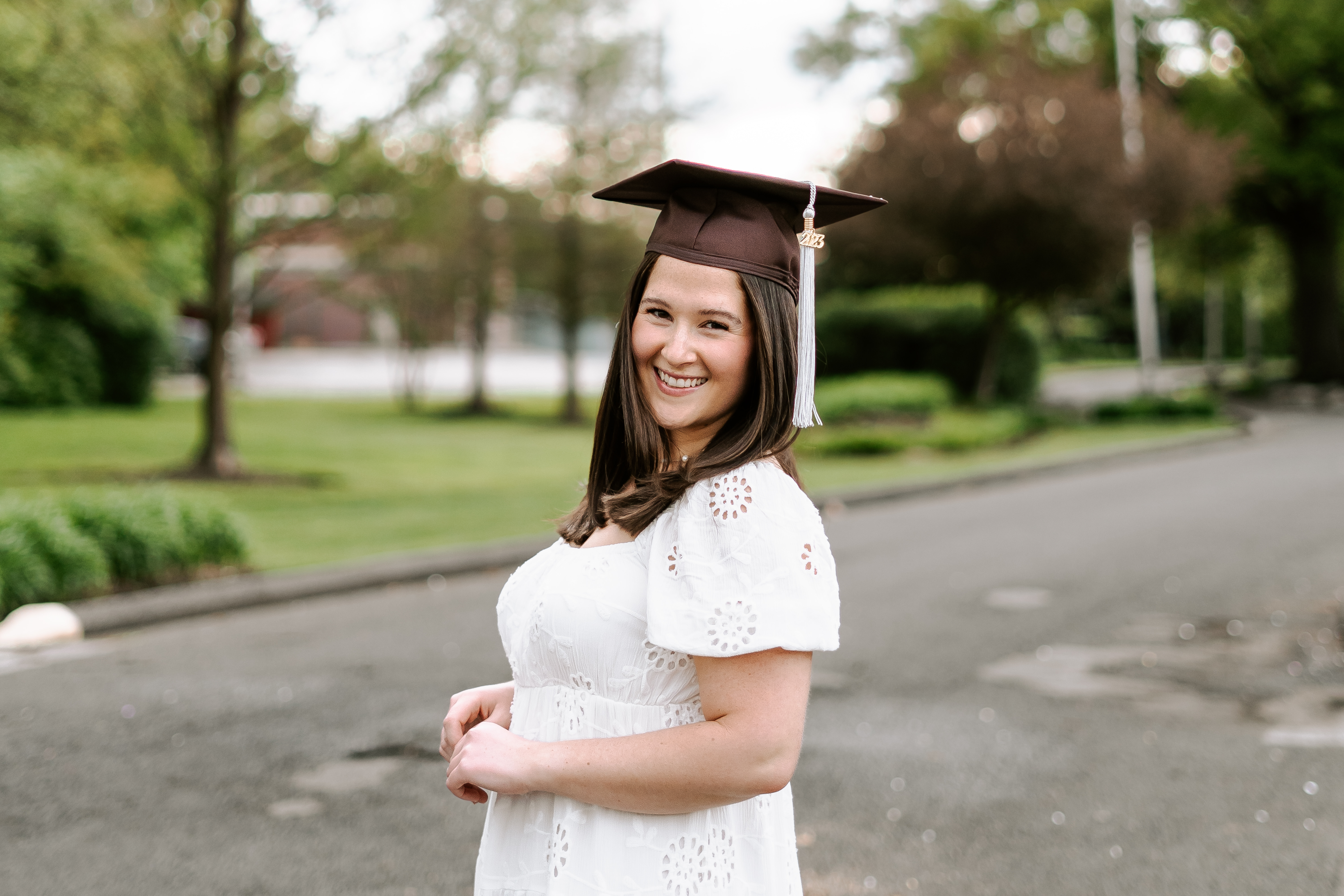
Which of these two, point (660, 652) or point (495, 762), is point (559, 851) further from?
point (660, 652)

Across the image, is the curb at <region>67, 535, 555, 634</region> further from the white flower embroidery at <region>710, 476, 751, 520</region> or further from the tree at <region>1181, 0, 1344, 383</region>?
the tree at <region>1181, 0, 1344, 383</region>

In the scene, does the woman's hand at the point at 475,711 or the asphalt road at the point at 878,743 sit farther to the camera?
the asphalt road at the point at 878,743

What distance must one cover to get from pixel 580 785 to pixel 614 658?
7.0 inches

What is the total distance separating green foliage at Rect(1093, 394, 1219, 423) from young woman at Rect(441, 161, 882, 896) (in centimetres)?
2410

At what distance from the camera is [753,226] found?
5.60 ft

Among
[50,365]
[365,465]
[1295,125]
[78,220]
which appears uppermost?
[1295,125]

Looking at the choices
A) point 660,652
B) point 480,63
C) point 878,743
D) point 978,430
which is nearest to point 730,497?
point 660,652

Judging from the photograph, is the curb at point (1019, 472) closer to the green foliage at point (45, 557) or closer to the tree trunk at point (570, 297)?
the green foliage at point (45, 557)

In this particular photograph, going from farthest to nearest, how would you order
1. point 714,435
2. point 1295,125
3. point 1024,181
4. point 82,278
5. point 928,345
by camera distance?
1. point 1295,125
2. point 928,345
3. point 1024,181
4. point 82,278
5. point 714,435

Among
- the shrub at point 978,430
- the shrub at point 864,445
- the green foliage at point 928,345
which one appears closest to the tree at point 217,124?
the shrub at point 864,445

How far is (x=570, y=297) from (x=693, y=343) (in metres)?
25.0

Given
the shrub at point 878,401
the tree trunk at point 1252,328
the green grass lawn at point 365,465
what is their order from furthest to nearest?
the tree trunk at point 1252,328, the shrub at point 878,401, the green grass lawn at point 365,465

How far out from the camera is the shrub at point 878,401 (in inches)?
804

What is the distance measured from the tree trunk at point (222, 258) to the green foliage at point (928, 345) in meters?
15.8
